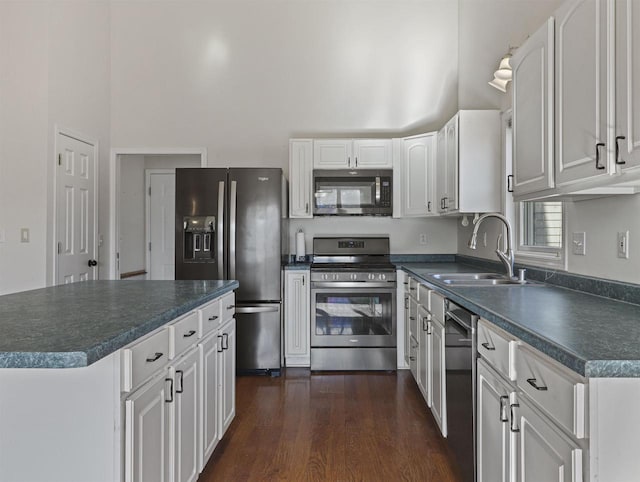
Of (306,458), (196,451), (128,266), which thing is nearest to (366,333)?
(306,458)

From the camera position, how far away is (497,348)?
1488 millimetres

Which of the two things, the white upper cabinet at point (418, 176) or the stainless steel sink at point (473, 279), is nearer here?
the stainless steel sink at point (473, 279)

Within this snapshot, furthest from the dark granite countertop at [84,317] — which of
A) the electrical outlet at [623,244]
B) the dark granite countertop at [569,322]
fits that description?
the electrical outlet at [623,244]

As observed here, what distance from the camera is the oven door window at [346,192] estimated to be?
3.92 metres

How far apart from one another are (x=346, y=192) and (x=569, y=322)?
2.73 m

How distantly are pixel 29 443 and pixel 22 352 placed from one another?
0.31 metres

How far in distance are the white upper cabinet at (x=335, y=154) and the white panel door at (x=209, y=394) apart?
7.12 feet

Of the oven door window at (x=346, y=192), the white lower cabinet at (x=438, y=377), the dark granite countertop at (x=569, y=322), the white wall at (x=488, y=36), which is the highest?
the white wall at (x=488, y=36)

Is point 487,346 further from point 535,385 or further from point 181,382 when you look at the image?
point 181,382

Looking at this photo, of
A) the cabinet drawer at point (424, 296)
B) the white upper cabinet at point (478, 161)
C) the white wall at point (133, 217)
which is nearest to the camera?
the cabinet drawer at point (424, 296)

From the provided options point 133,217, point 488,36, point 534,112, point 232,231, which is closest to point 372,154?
point 488,36

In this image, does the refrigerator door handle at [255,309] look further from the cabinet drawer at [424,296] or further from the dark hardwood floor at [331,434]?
the cabinet drawer at [424,296]

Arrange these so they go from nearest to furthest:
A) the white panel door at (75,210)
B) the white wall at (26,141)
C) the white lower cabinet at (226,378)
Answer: the white lower cabinet at (226,378), the white wall at (26,141), the white panel door at (75,210)

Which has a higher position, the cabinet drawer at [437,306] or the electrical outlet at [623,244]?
the electrical outlet at [623,244]
